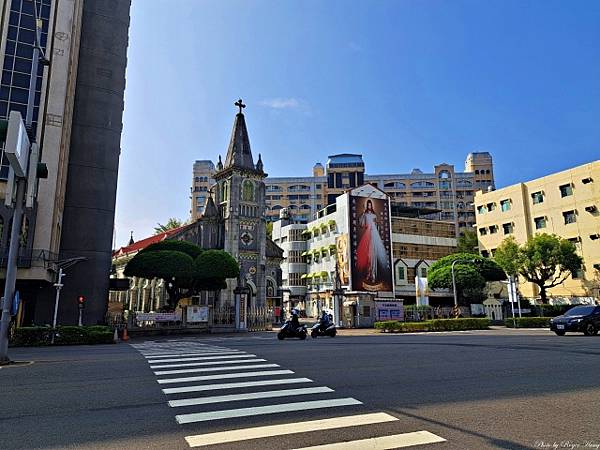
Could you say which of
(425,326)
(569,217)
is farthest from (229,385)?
(569,217)

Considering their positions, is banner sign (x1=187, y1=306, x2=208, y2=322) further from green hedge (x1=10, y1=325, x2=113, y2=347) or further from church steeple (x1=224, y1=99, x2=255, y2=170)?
church steeple (x1=224, y1=99, x2=255, y2=170)

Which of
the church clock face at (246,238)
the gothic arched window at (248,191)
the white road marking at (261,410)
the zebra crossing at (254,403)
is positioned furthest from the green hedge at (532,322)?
the white road marking at (261,410)

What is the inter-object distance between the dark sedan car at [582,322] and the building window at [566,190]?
30.1 m

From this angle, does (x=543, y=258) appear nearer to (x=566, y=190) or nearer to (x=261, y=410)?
(x=566, y=190)

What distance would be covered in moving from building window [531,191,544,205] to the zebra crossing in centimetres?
4808

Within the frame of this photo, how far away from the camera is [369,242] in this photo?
49406 millimetres

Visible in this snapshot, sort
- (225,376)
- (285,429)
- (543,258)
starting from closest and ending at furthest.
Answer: (285,429), (225,376), (543,258)

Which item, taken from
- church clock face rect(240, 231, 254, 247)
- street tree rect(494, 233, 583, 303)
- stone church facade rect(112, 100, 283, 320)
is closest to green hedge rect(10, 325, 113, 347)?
stone church facade rect(112, 100, 283, 320)

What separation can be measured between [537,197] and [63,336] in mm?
48846

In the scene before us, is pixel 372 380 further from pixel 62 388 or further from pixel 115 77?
pixel 115 77

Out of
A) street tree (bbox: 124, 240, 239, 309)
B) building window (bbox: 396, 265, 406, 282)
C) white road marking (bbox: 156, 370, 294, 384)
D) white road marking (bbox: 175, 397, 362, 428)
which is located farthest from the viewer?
building window (bbox: 396, 265, 406, 282)

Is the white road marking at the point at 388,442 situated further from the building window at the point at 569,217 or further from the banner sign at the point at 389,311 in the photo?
the building window at the point at 569,217

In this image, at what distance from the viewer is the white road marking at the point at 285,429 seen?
4637 mm

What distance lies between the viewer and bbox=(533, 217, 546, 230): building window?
48094mm
